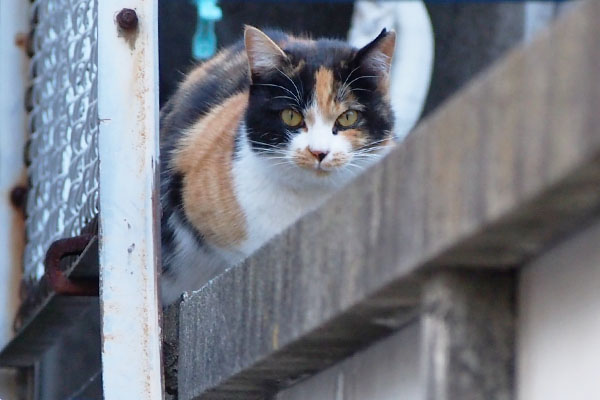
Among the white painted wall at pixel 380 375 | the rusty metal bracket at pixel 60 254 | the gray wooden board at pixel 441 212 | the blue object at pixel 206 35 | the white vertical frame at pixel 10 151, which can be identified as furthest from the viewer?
the blue object at pixel 206 35

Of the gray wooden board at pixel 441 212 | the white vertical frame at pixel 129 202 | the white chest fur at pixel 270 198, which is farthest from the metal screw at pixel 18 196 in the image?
the gray wooden board at pixel 441 212

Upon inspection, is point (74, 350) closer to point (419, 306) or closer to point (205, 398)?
point (205, 398)

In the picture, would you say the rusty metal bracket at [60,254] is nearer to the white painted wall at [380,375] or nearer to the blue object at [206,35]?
the white painted wall at [380,375]

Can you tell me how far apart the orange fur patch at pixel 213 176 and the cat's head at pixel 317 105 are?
12 cm

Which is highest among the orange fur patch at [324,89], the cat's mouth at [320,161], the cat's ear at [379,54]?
the cat's ear at [379,54]

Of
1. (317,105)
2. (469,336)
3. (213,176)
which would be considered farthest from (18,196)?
(469,336)

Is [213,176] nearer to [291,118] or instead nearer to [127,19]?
[291,118]

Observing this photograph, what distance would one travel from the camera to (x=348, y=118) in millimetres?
2832

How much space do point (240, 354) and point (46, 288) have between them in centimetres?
91

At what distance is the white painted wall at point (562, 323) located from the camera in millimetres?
1017

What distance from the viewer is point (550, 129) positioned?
0.93 metres

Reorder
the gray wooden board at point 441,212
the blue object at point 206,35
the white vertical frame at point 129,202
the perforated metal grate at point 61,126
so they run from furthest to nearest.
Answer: the blue object at point 206,35, the perforated metal grate at point 61,126, the white vertical frame at point 129,202, the gray wooden board at point 441,212

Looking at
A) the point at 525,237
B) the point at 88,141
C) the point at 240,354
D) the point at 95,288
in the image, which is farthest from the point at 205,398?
the point at 525,237

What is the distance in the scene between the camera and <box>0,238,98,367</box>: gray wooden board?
8.08 feet
